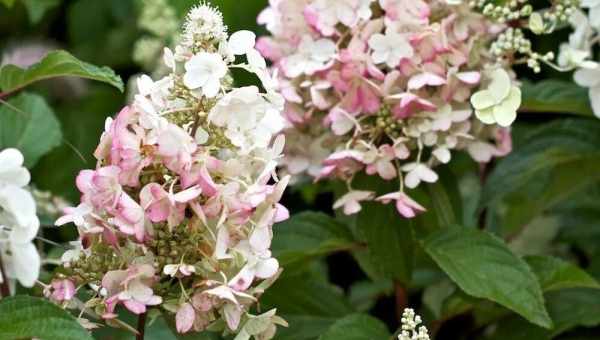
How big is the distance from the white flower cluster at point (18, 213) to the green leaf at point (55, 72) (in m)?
0.14

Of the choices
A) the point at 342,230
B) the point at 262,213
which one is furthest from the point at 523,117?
the point at 262,213

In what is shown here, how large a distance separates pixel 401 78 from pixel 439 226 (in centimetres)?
24

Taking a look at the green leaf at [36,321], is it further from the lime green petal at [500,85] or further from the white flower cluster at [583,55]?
the white flower cluster at [583,55]

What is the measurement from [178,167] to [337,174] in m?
0.36

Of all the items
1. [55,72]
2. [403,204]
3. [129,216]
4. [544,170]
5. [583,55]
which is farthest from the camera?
[544,170]

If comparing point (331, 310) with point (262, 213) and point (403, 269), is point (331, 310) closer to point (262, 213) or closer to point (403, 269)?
point (403, 269)

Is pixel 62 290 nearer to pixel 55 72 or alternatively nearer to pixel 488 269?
pixel 55 72

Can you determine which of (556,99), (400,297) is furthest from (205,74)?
(556,99)

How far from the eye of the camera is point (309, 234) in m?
1.48

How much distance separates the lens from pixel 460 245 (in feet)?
4.55

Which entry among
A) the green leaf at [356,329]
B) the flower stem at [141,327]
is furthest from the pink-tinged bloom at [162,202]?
the green leaf at [356,329]

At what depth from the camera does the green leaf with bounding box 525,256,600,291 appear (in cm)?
135

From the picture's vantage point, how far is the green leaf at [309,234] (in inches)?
57.2

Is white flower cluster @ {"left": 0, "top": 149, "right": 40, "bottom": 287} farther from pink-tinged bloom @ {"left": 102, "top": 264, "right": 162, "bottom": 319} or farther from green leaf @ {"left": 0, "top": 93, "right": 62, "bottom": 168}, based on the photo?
green leaf @ {"left": 0, "top": 93, "right": 62, "bottom": 168}
